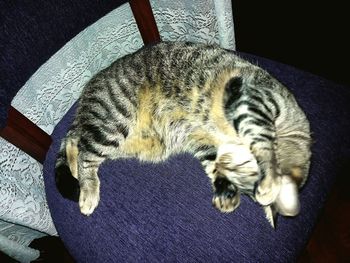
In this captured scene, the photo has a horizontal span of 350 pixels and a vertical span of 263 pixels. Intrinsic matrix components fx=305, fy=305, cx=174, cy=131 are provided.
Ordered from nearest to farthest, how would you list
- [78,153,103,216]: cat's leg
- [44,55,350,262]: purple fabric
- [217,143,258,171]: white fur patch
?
[44,55,350,262]: purple fabric < [78,153,103,216]: cat's leg < [217,143,258,171]: white fur patch

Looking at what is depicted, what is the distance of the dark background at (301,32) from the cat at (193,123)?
22 centimetres

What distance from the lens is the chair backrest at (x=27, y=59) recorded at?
780 millimetres

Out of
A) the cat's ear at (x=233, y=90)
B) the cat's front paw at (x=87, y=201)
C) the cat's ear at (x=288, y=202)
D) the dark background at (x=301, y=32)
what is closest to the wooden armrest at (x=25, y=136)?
the cat's front paw at (x=87, y=201)

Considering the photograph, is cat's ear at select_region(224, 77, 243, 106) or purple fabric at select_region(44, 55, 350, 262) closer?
purple fabric at select_region(44, 55, 350, 262)

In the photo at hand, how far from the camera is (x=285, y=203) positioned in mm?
767

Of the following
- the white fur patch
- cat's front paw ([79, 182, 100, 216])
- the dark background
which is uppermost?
the dark background

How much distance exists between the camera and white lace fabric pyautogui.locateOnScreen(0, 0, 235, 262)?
1.00m

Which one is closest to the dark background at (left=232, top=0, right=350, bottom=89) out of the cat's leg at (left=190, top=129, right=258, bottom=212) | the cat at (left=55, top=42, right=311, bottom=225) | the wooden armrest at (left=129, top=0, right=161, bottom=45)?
the cat at (left=55, top=42, right=311, bottom=225)

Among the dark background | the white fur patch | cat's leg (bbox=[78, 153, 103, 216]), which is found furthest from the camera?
the dark background

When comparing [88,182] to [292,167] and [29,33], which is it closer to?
[29,33]

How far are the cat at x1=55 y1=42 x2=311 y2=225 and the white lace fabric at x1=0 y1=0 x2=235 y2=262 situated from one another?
0.10 meters

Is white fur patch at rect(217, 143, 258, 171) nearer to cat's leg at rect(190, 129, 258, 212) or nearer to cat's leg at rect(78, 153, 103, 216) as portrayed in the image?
cat's leg at rect(190, 129, 258, 212)

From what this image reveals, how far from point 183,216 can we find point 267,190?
240mm

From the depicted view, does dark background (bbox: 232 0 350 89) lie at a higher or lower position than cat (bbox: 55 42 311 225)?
higher
